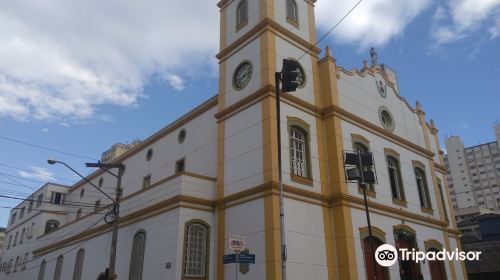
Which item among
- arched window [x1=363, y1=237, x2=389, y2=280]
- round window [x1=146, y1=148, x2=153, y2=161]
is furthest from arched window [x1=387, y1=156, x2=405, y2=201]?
round window [x1=146, y1=148, x2=153, y2=161]

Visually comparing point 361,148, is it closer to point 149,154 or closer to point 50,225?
point 149,154

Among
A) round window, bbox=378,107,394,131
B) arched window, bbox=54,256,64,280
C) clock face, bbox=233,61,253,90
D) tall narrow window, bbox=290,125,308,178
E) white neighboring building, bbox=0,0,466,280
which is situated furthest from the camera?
arched window, bbox=54,256,64,280

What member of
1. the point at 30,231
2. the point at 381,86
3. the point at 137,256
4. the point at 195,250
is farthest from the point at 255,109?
the point at 30,231

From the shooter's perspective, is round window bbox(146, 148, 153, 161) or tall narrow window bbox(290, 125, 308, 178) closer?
tall narrow window bbox(290, 125, 308, 178)

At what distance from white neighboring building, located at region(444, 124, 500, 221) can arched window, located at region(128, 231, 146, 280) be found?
10717 cm

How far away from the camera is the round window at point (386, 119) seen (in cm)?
2528

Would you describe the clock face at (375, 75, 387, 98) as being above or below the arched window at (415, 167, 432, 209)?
above

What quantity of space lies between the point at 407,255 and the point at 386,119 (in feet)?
26.8

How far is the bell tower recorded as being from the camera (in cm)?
1734

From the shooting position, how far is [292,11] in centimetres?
2331

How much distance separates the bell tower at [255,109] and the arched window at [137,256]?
4.19 metres

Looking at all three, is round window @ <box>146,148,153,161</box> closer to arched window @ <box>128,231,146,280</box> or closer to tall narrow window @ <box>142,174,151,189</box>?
tall narrow window @ <box>142,174,151,189</box>

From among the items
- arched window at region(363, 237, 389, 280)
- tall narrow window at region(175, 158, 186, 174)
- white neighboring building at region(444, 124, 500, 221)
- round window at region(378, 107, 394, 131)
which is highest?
white neighboring building at region(444, 124, 500, 221)

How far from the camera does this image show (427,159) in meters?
27.9
